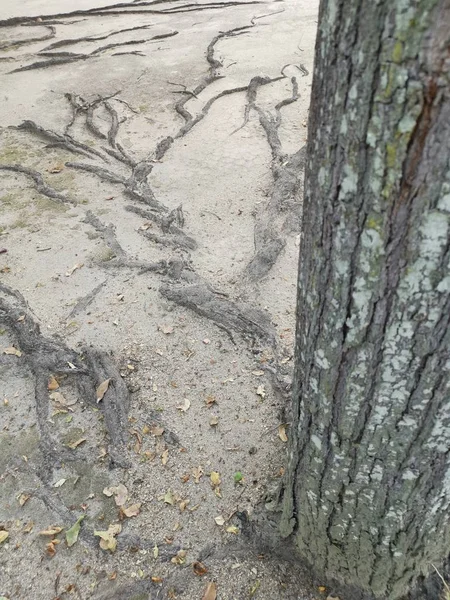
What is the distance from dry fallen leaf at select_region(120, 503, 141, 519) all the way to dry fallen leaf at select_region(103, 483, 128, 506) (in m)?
0.03

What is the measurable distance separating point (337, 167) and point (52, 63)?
590cm

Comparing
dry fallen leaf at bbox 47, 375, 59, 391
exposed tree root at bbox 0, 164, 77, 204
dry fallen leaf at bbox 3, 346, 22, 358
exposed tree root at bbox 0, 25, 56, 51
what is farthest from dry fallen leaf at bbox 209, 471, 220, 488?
exposed tree root at bbox 0, 25, 56, 51

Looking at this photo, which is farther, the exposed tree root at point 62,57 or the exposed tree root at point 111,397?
the exposed tree root at point 62,57

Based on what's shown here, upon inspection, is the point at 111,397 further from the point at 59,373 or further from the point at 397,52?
the point at 397,52

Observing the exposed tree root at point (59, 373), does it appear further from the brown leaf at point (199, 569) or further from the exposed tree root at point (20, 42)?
the exposed tree root at point (20, 42)

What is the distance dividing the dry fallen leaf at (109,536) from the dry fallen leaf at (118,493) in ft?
0.28

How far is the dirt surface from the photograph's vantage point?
1742mm

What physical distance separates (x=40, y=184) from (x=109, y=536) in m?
2.73

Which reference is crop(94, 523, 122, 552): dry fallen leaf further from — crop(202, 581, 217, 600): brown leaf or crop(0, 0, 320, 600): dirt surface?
crop(202, 581, 217, 600): brown leaf

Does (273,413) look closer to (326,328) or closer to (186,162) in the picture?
(326,328)

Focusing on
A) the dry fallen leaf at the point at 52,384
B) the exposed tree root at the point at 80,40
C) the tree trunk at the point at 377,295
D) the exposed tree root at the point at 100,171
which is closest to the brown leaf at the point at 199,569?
the tree trunk at the point at 377,295

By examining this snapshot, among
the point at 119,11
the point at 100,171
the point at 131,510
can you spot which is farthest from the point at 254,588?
the point at 119,11

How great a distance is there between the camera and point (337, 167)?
33.6 inches

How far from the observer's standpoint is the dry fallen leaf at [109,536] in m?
1.74
